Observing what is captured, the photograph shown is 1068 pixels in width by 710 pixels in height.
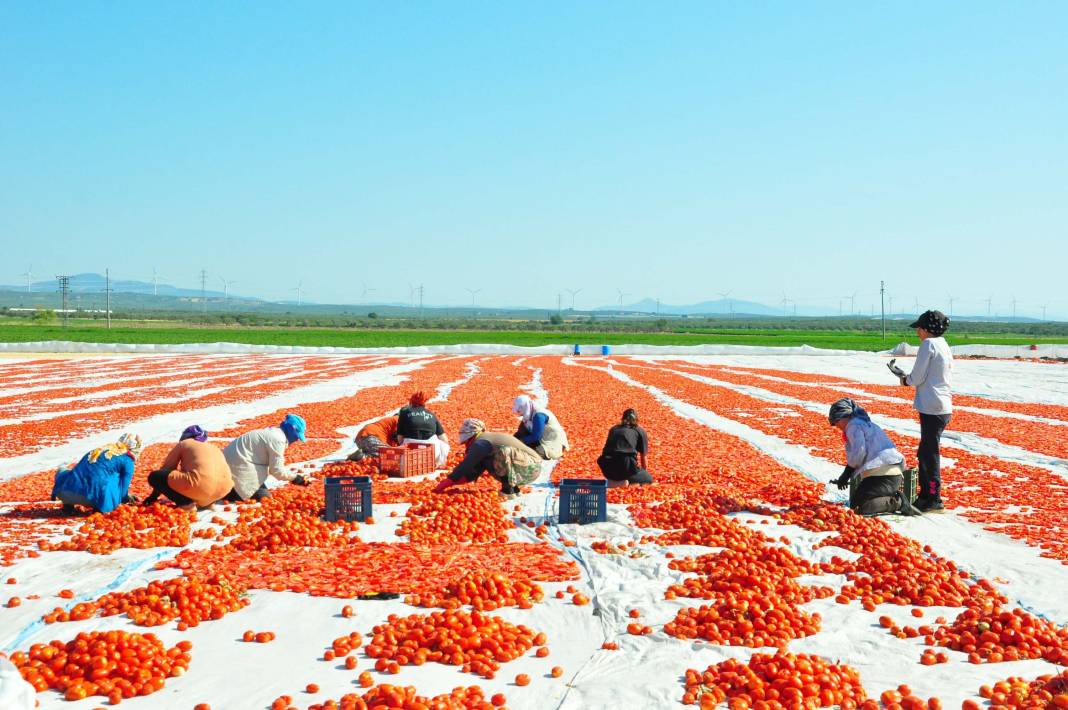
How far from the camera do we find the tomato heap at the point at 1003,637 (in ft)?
17.1

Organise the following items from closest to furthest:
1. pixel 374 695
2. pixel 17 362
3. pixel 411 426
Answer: pixel 374 695
pixel 411 426
pixel 17 362

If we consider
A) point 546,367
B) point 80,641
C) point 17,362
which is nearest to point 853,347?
point 546,367

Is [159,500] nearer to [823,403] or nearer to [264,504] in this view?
[264,504]

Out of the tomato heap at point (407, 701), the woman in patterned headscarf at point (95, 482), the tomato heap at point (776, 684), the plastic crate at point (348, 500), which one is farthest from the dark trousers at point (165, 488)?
the tomato heap at point (776, 684)

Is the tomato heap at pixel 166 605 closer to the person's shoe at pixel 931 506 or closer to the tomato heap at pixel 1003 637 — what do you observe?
the tomato heap at pixel 1003 637

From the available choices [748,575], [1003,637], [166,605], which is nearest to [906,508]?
[748,575]

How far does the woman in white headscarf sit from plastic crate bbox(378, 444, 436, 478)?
1346 mm

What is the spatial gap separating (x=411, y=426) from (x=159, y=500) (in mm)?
3378

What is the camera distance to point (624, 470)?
10.6 meters

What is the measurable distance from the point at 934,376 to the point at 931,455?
89 cm

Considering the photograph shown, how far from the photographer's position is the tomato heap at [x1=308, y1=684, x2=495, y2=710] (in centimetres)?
447

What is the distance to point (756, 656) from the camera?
5.02 meters

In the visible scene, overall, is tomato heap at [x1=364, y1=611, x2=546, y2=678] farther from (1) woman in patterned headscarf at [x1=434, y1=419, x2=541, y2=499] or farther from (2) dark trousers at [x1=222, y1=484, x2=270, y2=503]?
(2) dark trousers at [x1=222, y1=484, x2=270, y2=503]

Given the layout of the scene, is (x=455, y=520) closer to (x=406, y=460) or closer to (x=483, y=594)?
(x=483, y=594)
